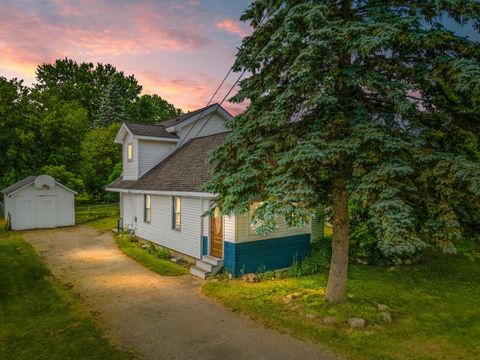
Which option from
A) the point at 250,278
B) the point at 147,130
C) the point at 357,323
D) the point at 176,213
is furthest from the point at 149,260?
the point at 357,323

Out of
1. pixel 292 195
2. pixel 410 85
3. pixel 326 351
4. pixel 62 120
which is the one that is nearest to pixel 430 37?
A: pixel 410 85

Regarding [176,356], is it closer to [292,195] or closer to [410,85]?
[292,195]

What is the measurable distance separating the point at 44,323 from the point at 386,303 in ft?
30.1

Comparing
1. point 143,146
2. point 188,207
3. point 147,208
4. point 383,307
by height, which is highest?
point 143,146

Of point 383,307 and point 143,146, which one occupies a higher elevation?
point 143,146

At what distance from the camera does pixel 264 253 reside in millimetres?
11875

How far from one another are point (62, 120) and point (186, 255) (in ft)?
84.5

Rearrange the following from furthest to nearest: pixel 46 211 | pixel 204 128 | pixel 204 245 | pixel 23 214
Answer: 1. pixel 46 211
2. pixel 23 214
3. pixel 204 128
4. pixel 204 245

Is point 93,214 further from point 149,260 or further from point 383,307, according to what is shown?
point 383,307

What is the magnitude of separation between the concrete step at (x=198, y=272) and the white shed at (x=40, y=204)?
1661 cm

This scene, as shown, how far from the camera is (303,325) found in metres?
7.34

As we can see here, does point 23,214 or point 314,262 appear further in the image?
point 23,214

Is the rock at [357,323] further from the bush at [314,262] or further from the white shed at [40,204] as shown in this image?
the white shed at [40,204]

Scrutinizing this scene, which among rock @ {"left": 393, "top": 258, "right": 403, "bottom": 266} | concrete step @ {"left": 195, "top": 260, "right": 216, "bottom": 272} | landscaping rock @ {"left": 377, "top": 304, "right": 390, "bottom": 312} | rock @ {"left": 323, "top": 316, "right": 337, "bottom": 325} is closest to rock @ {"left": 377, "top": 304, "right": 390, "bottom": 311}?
landscaping rock @ {"left": 377, "top": 304, "right": 390, "bottom": 312}
